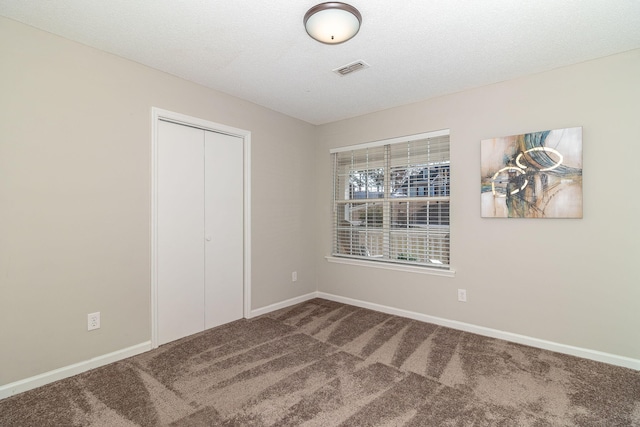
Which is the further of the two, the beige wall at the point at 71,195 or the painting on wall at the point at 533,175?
the painting on wall at the point at 533,175

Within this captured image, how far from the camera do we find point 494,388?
7.06ft

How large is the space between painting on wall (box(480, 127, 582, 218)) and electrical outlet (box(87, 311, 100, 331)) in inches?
140

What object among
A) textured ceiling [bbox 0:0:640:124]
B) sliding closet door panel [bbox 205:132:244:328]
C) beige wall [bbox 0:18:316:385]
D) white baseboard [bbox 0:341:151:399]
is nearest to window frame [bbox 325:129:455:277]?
textured ceiling [bbox 0:0:640:124]

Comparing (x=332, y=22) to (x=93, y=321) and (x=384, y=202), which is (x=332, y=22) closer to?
(x=384, y=202)

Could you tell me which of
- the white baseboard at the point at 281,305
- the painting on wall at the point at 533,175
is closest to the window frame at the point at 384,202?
the painting on wall at the point at 533,175

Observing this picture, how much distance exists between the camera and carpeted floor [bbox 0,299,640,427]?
184 cm

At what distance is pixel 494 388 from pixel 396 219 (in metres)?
2.02

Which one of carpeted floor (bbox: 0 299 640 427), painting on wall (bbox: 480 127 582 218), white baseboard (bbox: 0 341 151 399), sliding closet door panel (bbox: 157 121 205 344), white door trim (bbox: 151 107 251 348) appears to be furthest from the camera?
sliding closet door panel (bbox: 157 121 205 344)

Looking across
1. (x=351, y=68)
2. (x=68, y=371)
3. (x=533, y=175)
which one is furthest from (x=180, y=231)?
(x=533, y=175)

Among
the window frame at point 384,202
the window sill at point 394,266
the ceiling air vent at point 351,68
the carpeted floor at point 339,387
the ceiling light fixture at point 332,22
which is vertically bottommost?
the carpeted floor at point 339,387

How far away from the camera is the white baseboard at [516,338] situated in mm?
2463

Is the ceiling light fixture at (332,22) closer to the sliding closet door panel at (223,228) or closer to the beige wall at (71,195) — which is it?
the beige wall at (71,195)

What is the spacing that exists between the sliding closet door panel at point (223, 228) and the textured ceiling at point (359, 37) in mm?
715

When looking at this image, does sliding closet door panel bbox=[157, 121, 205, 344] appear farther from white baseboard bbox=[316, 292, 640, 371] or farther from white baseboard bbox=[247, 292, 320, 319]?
white baseboard bbox=[316, 292, 640, 371]
